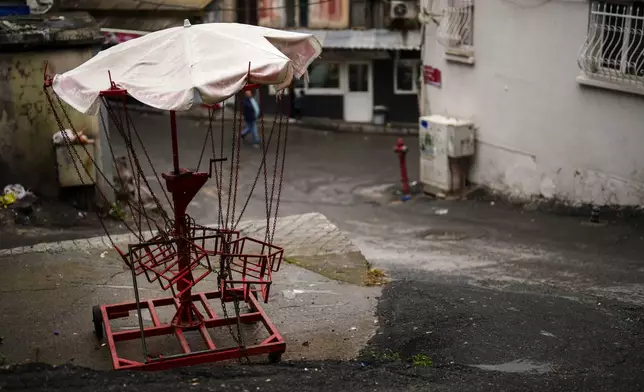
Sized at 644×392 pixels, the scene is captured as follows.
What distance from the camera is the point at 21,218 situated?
11188 millimetres

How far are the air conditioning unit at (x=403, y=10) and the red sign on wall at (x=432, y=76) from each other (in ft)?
23.3

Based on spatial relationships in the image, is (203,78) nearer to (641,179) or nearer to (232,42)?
(232,42)

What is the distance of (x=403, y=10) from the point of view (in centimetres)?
2291

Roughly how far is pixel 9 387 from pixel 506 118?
1061 cm

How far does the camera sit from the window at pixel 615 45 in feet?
36.3

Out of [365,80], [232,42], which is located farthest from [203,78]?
[365,80]

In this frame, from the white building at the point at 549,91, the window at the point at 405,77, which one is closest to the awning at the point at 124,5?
the white building at the point at 549,91

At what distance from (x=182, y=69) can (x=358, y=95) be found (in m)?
19.5

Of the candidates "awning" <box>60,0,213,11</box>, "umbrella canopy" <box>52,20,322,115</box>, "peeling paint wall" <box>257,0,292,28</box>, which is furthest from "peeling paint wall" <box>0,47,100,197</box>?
"peeling paint wall" <box>257,0,292,28</box>

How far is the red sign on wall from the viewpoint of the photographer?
51.5 feet

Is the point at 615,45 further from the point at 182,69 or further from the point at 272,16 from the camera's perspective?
the point at 272,16

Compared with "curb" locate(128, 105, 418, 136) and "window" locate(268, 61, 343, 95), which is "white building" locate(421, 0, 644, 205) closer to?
"curb" locate(128, 105, 418, 136)

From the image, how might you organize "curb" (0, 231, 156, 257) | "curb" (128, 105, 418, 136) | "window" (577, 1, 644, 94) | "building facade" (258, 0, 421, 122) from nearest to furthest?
"curb" (0, 231, 156, 257), "window" (577, 1, 644, 94), "building facade" (258, 0, 421, 122), "curb" (128, 105, 418, 136)

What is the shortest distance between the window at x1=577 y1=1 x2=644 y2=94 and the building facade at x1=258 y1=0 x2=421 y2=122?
37.4 feet
